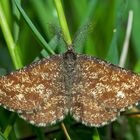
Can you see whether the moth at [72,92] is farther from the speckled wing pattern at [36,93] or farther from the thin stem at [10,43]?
the thin stem at [10,43]

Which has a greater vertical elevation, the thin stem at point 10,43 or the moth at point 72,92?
the thin stem at point 10,43

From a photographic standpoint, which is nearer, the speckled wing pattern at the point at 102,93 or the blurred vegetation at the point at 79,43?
the speckled wing pattern at the point at 102,93

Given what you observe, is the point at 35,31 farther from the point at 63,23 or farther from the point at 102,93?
the point at 102,93

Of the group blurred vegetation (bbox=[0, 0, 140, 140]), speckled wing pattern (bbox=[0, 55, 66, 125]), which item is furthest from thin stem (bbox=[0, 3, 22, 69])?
speckled wing pattern (bbox=[0, 55, 66, 125])

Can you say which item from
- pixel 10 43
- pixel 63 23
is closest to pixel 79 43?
pixel 63 23

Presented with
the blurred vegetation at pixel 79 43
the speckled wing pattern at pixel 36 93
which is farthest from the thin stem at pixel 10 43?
the speckled wing pattern at pixel 36 93
